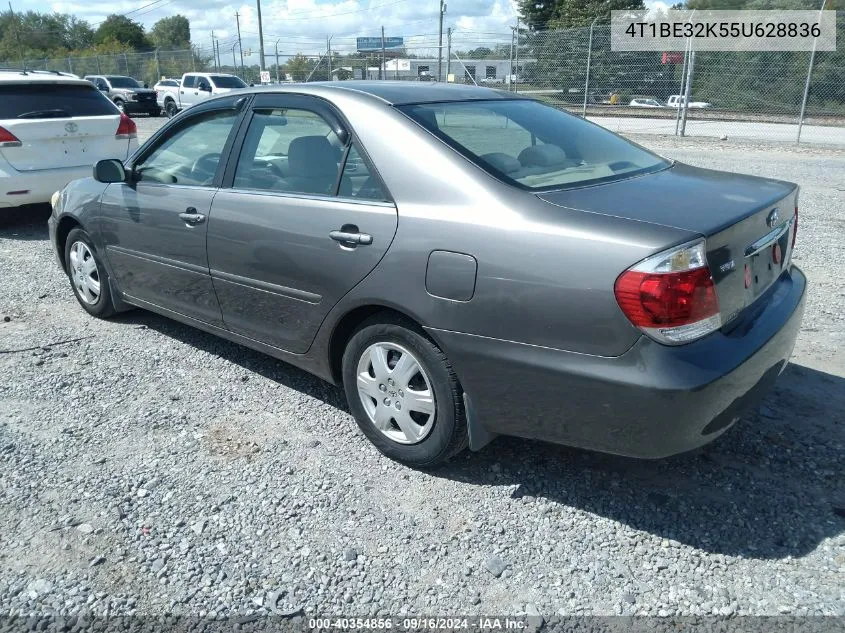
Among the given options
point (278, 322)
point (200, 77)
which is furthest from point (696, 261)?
point (200, 77)

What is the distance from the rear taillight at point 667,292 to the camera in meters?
2.46

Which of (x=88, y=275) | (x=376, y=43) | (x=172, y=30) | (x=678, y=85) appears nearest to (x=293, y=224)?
(x=88, y=275)

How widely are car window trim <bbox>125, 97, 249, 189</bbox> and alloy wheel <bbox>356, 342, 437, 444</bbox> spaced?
1413 millimetres

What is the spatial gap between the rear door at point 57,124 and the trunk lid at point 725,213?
6.70m

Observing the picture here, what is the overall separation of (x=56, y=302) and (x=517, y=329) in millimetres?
4492

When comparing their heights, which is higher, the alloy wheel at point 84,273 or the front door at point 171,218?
the front door at point 171,218

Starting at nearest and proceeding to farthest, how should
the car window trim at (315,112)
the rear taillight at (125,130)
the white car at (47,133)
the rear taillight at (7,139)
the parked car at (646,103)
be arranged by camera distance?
the car window trim at (315,112)
the rear taillight at (7,139)
the white car at (47,133)
the rear taillight at (125,130)
the parked car at (646,103)

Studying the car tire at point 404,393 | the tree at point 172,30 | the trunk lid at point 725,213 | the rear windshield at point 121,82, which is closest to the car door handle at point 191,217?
the car tire at point 404,393

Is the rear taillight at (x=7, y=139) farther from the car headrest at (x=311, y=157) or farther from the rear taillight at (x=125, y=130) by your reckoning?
the car headrest at (x=311, y=157)

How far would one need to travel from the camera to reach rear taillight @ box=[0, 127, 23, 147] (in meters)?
7.41

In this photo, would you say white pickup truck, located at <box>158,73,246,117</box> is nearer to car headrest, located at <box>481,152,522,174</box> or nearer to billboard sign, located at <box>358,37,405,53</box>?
billboard sign, located at <box>358,37,405,53</box>

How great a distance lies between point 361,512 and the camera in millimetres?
3021

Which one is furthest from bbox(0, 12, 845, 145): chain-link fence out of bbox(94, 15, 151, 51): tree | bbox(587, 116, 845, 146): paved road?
bbox(94, 15, 151, 51): tree

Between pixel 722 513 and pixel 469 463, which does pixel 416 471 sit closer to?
pixel 469 463
